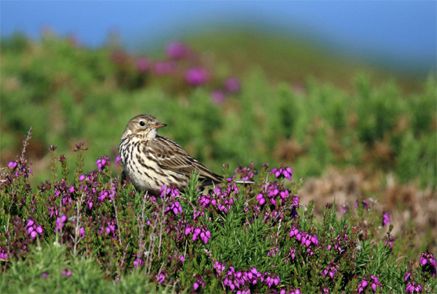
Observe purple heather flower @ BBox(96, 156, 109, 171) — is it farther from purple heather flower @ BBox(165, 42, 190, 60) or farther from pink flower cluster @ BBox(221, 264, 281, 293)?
purple heather flower @ BBox(165, 42, 190, 60)

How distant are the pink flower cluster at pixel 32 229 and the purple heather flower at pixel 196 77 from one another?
13.4 m

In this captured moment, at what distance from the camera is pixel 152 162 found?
26.5 ft

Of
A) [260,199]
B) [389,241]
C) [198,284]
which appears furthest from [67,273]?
[389,241]

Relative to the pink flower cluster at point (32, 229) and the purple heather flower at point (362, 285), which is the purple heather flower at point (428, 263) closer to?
the purple heather flower at point (362, 285)

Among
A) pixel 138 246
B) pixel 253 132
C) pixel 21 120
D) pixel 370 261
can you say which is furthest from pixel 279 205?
pixel 21 120

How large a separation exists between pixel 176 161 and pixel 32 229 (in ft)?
10.4

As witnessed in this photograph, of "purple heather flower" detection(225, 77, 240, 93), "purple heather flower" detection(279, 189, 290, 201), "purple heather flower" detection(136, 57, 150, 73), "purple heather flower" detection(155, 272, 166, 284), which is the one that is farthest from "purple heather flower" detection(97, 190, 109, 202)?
"purple heather flower" detection(136, 57, 150, 73)

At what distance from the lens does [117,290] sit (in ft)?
15.2

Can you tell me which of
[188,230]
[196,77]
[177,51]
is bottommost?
[196,77]

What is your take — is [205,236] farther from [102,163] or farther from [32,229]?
[102,163]

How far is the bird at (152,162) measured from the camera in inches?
311

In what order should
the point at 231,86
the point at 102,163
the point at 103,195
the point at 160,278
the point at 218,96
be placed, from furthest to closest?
1. the point at 231,86
2. the point at 218,96
3. the point at 102,163
4. the point at 103,195
5. the point at 160,278

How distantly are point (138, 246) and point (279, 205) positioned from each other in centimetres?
141

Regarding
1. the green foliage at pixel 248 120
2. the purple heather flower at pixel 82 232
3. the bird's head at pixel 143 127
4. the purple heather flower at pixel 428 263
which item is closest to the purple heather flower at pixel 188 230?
the purple heather flower at pixel 82 232
